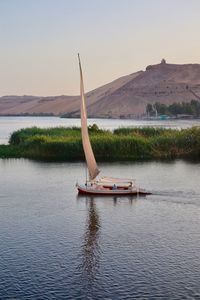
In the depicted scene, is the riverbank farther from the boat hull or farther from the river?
the boat hull

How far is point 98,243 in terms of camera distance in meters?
24.2

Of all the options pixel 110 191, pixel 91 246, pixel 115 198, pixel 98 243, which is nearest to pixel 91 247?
pixel 91 246

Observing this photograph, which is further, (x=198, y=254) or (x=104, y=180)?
(x=104, y=180)

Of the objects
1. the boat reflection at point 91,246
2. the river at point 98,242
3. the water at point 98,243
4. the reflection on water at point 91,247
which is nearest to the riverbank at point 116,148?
the river at point 98,242

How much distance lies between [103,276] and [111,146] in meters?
38.3

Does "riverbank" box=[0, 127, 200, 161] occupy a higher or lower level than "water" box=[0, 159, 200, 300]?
higher

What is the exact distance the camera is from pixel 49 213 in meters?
30.6

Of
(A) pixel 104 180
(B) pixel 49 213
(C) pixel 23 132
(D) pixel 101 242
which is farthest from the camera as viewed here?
(C) pixel 23 132

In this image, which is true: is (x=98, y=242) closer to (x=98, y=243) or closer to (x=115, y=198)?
(x=98, y=243)

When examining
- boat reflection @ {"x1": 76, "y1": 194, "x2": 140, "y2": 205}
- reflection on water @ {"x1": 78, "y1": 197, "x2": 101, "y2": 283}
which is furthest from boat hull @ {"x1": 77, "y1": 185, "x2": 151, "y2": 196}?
reflection on water @ {"x1": 78, "y1": 197, "x2": 101, "y2": 283}

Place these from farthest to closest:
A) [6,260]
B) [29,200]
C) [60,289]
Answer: [29,200]
[6,260]
[60,289]

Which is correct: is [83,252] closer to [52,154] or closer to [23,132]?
[52,154]

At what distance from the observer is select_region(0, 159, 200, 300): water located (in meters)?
19.0

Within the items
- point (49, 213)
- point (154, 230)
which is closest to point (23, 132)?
point (49, 213)
